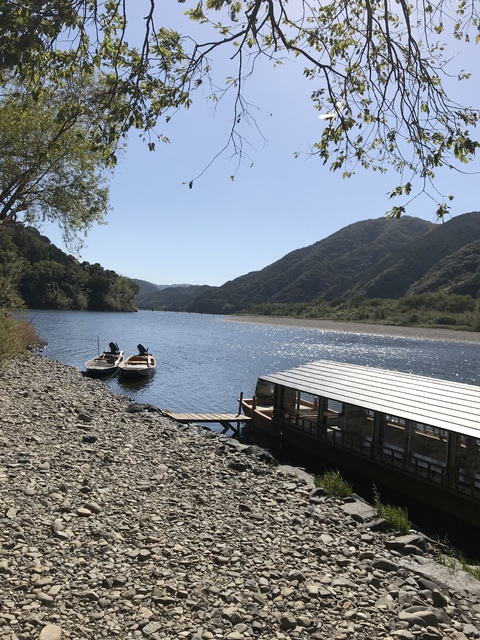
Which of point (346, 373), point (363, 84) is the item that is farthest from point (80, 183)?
point (363, 84)

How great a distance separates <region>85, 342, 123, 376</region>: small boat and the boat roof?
64.3 ft

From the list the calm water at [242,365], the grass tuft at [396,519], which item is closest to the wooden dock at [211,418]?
the calm water at [242,365]

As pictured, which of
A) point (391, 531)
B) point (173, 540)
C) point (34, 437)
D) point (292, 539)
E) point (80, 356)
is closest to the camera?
point (173, 540)

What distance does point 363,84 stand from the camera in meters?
8.05

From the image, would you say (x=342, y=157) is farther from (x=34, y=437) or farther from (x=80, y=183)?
(x=80, y=183)

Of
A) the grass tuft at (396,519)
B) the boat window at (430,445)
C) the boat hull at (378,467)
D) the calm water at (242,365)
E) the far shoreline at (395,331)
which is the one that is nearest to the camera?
the grass tuft at (396,519)

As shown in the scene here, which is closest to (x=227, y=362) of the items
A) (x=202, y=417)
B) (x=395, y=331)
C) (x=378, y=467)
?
(x=202, y=417)

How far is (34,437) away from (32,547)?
613cm

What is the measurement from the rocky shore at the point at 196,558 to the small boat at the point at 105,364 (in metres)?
24.5

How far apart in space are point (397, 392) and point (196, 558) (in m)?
10.8

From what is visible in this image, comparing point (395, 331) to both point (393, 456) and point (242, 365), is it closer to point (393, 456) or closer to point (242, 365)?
point (242, 365)

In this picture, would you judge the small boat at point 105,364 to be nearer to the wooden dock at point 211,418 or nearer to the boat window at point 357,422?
the wooden dock at point 211,418

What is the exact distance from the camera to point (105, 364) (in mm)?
38312

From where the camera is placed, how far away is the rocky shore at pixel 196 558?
5500mm
